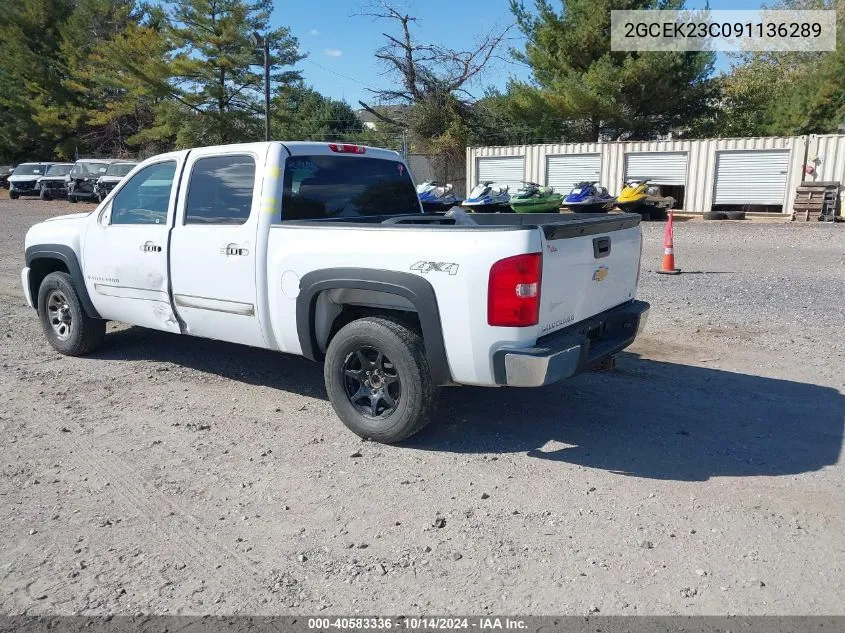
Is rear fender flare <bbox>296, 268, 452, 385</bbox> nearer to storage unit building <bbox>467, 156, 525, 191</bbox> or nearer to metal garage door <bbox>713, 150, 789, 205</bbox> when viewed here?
metal garage door <bbox>713, 150, 789, 205</bbox>

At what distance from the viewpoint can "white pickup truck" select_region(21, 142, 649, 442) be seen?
13.3ft

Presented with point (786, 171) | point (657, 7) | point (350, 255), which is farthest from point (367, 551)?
point (657, 7)

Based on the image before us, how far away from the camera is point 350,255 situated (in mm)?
4465

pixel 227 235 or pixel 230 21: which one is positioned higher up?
pixel 230 21

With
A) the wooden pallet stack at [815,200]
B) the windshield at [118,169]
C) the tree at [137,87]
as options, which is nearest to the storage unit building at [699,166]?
the wooden pallet stack at [815,200]

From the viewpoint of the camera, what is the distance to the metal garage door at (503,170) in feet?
90.0

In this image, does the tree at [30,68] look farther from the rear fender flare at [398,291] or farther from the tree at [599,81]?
the rear fender flare at [398,291]

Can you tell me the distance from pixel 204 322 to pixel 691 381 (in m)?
4.00

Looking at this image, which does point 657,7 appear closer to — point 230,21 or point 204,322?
point 230,21

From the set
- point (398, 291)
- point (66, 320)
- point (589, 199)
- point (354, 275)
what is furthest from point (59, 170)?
point (398, 291)

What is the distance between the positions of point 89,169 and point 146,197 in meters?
27.2

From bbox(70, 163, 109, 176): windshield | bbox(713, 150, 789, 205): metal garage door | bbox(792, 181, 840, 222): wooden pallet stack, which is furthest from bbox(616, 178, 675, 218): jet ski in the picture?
bbox(70, 163, 109, 176): windshield

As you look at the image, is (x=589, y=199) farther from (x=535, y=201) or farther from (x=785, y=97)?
(x=785, y=97)

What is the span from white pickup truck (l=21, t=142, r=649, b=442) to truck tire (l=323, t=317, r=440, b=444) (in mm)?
10
